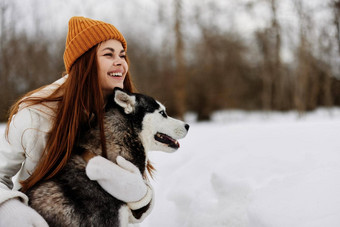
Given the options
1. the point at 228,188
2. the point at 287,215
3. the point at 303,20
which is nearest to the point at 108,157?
the point at 287,215

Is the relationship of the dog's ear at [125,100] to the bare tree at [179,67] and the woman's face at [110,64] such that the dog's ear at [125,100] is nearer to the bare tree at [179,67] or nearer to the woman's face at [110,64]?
the woman's face at [110,64]

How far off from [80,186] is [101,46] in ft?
3.28

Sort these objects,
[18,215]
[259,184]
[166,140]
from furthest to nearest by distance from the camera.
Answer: [259,184], [166,140], [18,215]

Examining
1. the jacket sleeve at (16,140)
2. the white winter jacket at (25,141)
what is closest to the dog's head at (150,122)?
the white winter jacket at (25,141)

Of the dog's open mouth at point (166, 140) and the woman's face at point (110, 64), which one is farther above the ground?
the woman's face at point (110, 64)

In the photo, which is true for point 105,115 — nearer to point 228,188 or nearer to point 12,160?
point 12,160

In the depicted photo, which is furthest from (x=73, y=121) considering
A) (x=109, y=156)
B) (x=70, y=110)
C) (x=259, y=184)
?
(x=259, y=184)

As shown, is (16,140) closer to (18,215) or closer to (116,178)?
(18,215)

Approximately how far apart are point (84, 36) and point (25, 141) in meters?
0.83

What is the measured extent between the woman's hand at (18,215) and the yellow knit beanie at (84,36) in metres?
1.01

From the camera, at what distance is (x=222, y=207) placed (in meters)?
2.51

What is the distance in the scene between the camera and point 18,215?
4.58ft

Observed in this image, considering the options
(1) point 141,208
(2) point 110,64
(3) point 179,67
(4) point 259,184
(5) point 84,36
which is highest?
(5) point 84,36

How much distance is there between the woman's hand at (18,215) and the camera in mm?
1378
